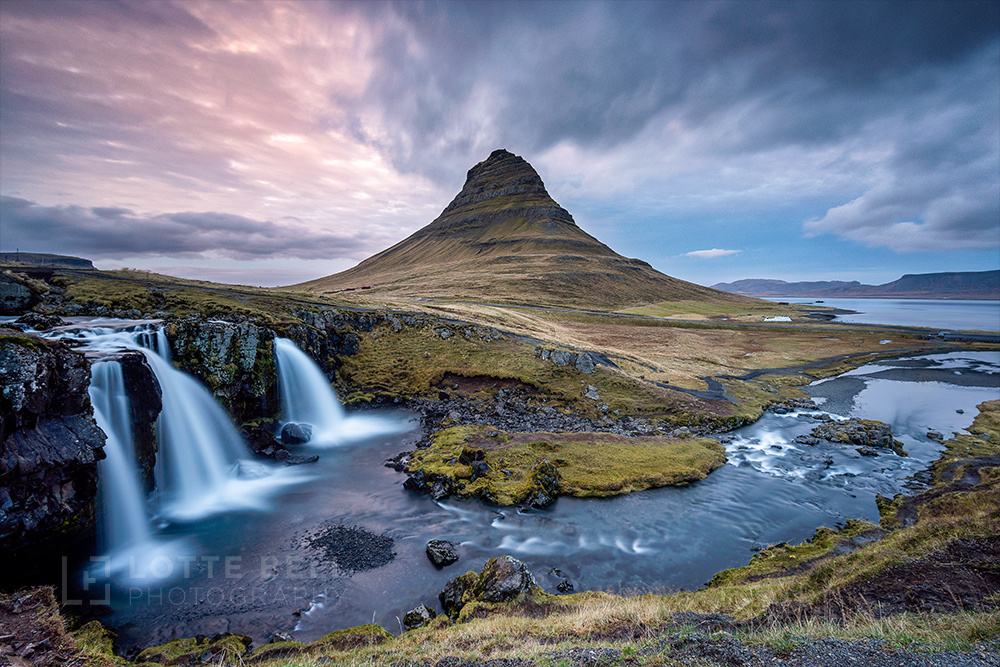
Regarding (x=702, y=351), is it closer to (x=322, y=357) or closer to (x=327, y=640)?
(x=322, y=357)

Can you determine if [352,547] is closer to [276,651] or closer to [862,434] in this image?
[276,651]

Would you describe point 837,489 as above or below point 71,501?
below

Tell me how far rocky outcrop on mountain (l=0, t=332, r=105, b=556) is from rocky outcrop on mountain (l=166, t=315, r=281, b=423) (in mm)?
9541

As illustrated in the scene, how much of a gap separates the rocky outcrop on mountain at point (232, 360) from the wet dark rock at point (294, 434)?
2.10m

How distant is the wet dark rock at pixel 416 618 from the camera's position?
12.9 metres

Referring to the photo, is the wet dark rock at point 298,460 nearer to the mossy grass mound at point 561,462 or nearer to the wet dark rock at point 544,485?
the mossy grass mound at point 561,462

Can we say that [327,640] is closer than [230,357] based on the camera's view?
Yes

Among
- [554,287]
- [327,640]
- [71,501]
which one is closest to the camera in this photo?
[327,640]

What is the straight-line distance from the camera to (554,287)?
487 ft

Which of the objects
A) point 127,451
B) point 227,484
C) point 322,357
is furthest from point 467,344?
point 127,451

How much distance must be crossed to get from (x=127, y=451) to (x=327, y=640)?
16143 mm

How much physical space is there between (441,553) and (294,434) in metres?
18.2

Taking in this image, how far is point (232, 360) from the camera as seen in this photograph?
1093 inches

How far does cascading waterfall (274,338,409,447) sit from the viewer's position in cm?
3097
